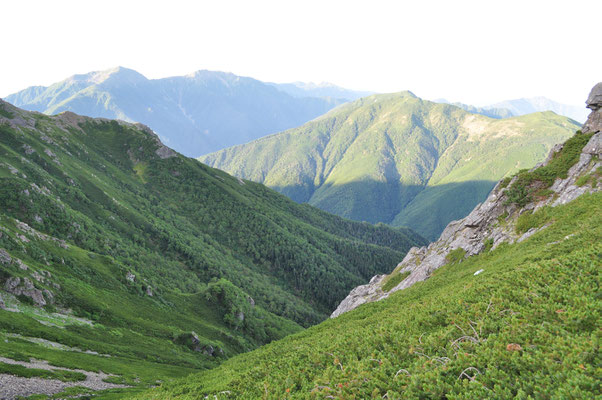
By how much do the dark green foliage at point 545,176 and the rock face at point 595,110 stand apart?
2314 millimetres

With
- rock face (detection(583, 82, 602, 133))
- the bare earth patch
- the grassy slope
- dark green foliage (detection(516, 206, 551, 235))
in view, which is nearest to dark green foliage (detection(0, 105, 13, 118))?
the bare earth patch

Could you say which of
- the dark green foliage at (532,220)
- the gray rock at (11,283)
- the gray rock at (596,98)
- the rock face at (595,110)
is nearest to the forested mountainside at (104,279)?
the gray rock at (11,283)

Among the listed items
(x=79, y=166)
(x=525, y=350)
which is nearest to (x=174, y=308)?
(x=525, y=350)

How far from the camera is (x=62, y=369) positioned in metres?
33.4

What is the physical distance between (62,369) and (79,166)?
537 ft

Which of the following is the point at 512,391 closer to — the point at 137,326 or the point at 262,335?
the point at 137,326

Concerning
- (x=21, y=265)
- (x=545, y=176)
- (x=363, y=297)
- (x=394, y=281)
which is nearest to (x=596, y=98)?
(x=545, y=176)

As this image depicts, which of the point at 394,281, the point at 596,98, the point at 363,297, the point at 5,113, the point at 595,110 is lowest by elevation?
the point at 363,297

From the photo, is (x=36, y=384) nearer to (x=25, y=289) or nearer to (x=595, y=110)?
(x=25, y=289)

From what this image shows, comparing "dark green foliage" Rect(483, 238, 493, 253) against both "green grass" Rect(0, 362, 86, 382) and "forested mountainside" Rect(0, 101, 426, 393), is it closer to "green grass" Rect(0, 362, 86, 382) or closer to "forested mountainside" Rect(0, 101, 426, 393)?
"forested mountainside" Rect(0, 101, 426, 393)

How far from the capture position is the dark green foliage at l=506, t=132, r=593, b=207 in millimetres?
40812

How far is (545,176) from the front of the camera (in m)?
41.8

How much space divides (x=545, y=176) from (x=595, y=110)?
59.3ft

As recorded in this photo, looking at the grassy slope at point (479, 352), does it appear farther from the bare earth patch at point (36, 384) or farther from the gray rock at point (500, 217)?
the gray rock at point (500, 217)
